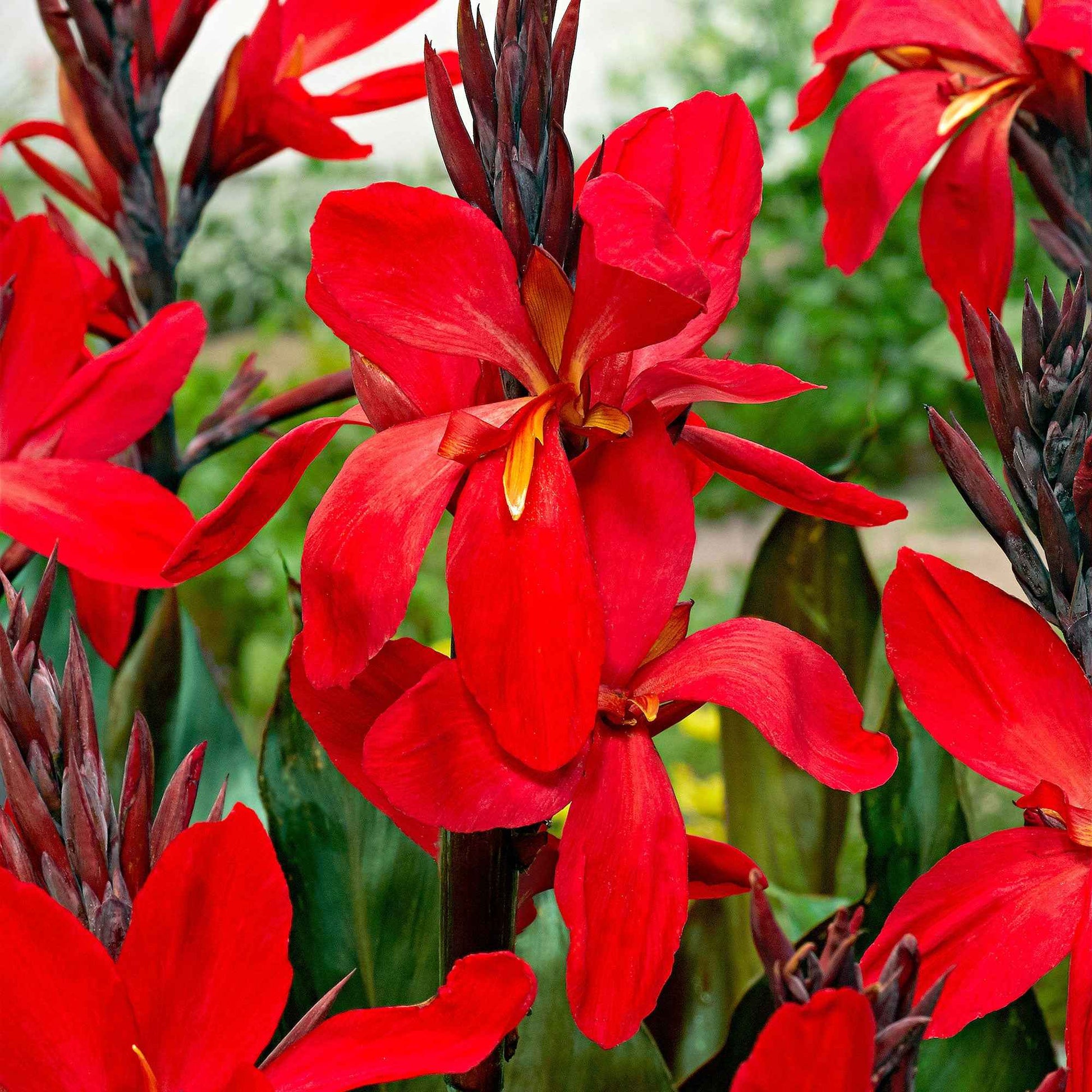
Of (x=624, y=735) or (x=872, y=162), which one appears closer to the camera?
(x=624, y=735)

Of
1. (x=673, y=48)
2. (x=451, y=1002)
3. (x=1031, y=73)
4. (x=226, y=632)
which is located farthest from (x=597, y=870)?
(x=673, y=48)

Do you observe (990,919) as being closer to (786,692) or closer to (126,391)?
(786,692)

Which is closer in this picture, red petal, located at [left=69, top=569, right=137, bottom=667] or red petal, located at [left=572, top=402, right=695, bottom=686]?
red petal, located at [left=572, top=402, right=695, bottom=686]

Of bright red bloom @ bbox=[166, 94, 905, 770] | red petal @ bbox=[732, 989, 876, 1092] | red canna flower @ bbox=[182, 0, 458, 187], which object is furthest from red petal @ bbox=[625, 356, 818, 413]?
red canna flower @ bbox=[182, 0, 458, 187]

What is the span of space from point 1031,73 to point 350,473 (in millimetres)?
315

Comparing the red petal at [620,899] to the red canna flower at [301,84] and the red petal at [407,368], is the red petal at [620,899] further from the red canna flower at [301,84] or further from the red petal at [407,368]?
the red canna flower at [301,84]

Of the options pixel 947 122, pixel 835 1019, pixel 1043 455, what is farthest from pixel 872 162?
pixel 835 1019

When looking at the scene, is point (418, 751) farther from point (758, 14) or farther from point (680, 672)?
point (758, 14)

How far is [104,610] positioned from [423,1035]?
211mm

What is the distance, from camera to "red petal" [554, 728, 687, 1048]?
209mm

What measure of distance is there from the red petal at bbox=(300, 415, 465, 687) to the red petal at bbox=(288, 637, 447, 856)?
0.07 ft

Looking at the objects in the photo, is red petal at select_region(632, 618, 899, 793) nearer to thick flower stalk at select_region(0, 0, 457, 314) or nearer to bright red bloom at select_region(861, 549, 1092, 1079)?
bright red bloom at select_region(861, 549, 1092, 1079)

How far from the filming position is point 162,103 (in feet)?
1.52

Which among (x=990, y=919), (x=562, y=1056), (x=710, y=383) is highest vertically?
(x=710, y=383)
